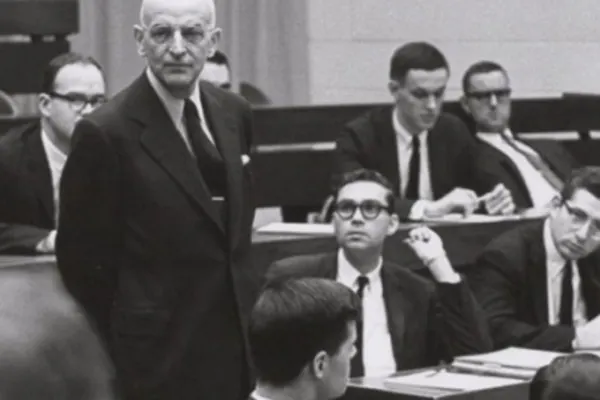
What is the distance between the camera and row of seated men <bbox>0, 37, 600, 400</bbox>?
506 centimetres

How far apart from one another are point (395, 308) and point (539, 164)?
2105 millimetres

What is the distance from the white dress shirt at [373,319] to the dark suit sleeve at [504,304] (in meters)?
0.45

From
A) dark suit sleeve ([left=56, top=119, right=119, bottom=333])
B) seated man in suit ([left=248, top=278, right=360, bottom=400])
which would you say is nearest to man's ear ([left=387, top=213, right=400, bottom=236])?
dark suit sleeve ([left=56, top=119, right=119, bottom=333])

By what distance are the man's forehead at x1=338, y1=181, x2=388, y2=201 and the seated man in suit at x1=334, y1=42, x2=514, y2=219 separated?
3.42 feet

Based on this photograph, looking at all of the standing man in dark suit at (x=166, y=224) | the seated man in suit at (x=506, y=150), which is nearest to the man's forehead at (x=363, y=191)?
the standing man in dark suit at (x=166, y=224)

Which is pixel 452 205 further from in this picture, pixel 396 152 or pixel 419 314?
pixel 419 314

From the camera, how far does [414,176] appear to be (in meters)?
6.42

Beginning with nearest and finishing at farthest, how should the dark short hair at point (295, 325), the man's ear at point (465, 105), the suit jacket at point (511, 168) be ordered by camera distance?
the dark short hair at point (295, 325), the suit jacket at point (511, 168), the man's ear at point (465, 105)

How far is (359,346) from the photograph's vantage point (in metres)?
5.02

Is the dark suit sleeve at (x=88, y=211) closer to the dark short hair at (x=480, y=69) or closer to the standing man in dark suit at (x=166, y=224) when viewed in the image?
the standing man in dark suit at (x=166, y=224)

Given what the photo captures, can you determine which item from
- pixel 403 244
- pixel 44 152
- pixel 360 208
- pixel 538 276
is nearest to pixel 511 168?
pixel 403 244

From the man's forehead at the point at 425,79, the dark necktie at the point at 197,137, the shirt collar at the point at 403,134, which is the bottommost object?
the shirt collar at the point at 403,134

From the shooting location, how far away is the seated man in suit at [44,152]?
5.07m

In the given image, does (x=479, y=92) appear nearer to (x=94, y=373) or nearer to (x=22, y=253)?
(x=22, y=253)
